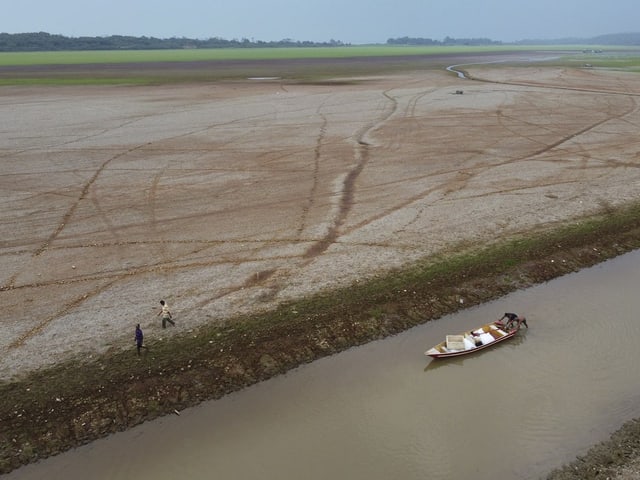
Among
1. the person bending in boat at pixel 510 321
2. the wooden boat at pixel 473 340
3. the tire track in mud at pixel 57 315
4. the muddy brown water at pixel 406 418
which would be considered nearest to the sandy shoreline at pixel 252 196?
the tire track in mud at pixel 57 315

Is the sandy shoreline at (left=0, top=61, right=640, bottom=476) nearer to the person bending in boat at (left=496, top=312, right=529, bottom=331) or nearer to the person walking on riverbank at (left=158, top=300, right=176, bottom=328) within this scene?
the person walking on riverbank at (left=158, top=300, right=176, bottom=328)

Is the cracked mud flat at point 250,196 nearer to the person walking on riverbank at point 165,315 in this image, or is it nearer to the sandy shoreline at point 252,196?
the sandy shoreline at point 252,196

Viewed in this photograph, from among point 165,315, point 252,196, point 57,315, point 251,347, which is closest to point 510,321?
point 251,347

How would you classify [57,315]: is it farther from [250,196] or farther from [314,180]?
[314,180]

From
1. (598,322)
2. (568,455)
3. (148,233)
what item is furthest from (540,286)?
(148,233)

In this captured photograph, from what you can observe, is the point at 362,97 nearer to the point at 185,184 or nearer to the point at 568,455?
the point at 185,184
